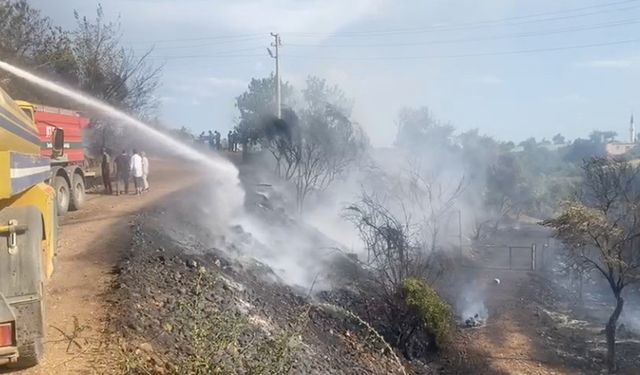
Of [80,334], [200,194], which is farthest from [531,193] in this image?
[80,334]

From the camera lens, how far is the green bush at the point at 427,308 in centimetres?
1667

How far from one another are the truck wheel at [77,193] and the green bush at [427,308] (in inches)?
354

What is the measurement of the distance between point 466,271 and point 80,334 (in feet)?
77.7

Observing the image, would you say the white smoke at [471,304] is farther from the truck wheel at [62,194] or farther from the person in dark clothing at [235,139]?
the person in dark clothing at [235,139]

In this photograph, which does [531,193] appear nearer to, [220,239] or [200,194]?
[200,194]

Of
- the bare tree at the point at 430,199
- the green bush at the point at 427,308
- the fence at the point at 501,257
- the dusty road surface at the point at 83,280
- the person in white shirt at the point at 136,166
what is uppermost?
the person in white shirt at the point at 136,166

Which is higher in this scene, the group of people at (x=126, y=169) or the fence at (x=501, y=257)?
→ the group of people at (x=126, y=169)

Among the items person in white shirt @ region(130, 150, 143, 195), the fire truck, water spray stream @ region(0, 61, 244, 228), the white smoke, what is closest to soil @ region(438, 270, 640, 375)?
the white smoke

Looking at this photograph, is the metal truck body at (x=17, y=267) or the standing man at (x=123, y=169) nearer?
the metal truck body at (x=17, y=267)

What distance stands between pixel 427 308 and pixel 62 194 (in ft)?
32.3

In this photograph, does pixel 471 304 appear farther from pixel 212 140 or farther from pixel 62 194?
pixel 212 140

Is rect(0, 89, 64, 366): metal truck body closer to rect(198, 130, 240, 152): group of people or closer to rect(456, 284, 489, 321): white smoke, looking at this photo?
rect(456, 284, 489, 321): white smoke

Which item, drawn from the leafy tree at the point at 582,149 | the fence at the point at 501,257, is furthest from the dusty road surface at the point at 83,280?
the leafy tree at the point at 582,149

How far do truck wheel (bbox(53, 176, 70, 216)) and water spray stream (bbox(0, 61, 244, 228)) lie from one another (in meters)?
4.55
